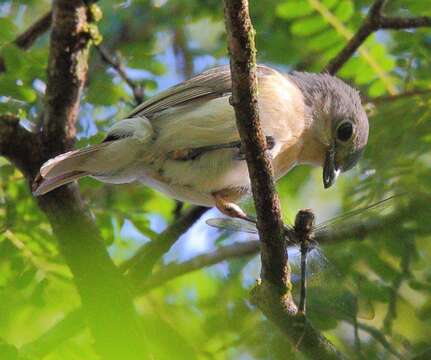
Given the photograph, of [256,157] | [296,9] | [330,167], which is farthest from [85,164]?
[296,9]

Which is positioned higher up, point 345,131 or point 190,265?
point 345,131

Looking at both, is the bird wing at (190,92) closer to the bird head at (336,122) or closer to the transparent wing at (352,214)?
the bird head at (336,122)

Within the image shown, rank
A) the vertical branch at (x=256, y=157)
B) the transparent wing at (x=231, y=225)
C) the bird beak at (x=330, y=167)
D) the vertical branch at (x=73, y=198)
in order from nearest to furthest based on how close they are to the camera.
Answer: the vertical branch at (x=256, y=157)
the transparent wing at (x=231, y=225)
the vertical branch at (x=73, y=198)
the bird beak at (x=330, y=167)

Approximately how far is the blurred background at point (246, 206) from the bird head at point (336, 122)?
0.53ft

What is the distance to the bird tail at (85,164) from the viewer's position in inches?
163

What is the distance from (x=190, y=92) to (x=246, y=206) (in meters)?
0.73

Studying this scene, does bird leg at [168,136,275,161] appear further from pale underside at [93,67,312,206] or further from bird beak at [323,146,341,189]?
bird beak at [323,146,341,189]

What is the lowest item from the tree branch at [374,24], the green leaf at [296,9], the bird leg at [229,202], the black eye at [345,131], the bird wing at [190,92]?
the black eye at [345,131]

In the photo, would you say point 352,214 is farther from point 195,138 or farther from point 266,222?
point 195,138

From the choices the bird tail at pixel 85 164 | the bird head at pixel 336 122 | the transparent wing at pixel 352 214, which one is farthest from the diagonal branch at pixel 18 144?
the transparent wing at pixel 352 214

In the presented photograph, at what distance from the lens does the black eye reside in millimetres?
5117

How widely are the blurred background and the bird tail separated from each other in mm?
414

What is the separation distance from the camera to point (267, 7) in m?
5.80

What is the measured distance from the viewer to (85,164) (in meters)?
4.28
